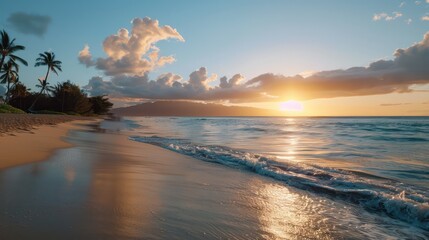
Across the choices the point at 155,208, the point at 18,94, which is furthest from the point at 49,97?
the point at 155,208

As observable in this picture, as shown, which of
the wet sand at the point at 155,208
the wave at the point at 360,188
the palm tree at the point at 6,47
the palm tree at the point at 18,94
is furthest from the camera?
the palm tree at the point at 18,94

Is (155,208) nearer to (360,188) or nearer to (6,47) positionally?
(360,188)

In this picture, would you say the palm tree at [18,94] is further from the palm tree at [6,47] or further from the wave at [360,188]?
the wave at [360,188]

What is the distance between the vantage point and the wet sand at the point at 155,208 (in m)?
3.43

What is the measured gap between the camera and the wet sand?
3.43 m

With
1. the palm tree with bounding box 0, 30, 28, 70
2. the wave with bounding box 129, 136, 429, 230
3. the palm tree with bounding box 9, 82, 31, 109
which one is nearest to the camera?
the wave with bounding box 129, 136, 429, 230

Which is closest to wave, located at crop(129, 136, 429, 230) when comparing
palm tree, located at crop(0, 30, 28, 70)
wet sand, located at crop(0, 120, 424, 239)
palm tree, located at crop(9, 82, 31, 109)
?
wet sand, located at crop(0, 120, 424, 239)

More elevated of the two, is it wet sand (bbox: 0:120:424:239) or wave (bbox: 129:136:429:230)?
wet sand (bbox: 0:120:424:239)

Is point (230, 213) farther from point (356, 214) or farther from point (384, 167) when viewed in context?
point (384, 167)

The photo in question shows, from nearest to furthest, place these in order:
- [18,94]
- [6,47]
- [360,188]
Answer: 1. [360,188]
2. [6,47]
3. [18,94]

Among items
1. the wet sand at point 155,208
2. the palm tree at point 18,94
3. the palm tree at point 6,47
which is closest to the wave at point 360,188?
the wet sand at point 155,208

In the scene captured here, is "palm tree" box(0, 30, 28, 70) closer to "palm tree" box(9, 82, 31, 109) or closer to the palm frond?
the palm frond

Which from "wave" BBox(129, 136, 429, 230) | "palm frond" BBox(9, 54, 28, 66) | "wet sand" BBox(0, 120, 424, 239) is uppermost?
"palm frond" BBox(9, 54, 28, 66)

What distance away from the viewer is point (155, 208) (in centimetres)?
440
